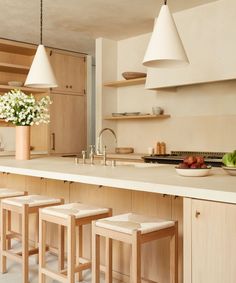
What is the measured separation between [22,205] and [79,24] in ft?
9.65

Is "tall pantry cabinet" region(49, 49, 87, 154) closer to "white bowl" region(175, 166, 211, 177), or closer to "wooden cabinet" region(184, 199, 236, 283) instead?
"white bowl" region(175, 166, 211, 177)

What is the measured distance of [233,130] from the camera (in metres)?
4.52

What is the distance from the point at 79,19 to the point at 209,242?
371cm

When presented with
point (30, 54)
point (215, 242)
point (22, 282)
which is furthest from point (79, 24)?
point (215, 242)

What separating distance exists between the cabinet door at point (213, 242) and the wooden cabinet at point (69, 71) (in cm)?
481

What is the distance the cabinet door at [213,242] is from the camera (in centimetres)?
170

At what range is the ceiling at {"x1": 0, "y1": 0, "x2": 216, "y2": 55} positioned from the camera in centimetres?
427

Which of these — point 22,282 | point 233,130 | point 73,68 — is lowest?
point 22,282

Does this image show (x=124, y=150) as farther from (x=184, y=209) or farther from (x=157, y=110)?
(x=184, y=209)

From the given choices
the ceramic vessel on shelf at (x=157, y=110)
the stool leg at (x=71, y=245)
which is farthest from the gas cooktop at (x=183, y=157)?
the stool leg at (x=71, y=245)

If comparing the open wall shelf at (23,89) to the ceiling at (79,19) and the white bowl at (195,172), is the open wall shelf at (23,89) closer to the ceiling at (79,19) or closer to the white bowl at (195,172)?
the ceiling at (79,19)

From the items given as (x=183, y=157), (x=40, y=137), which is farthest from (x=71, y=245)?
(x=40, y=137)

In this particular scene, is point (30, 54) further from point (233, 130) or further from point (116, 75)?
point (233, 130)

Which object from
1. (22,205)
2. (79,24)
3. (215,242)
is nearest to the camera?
(215,242)
